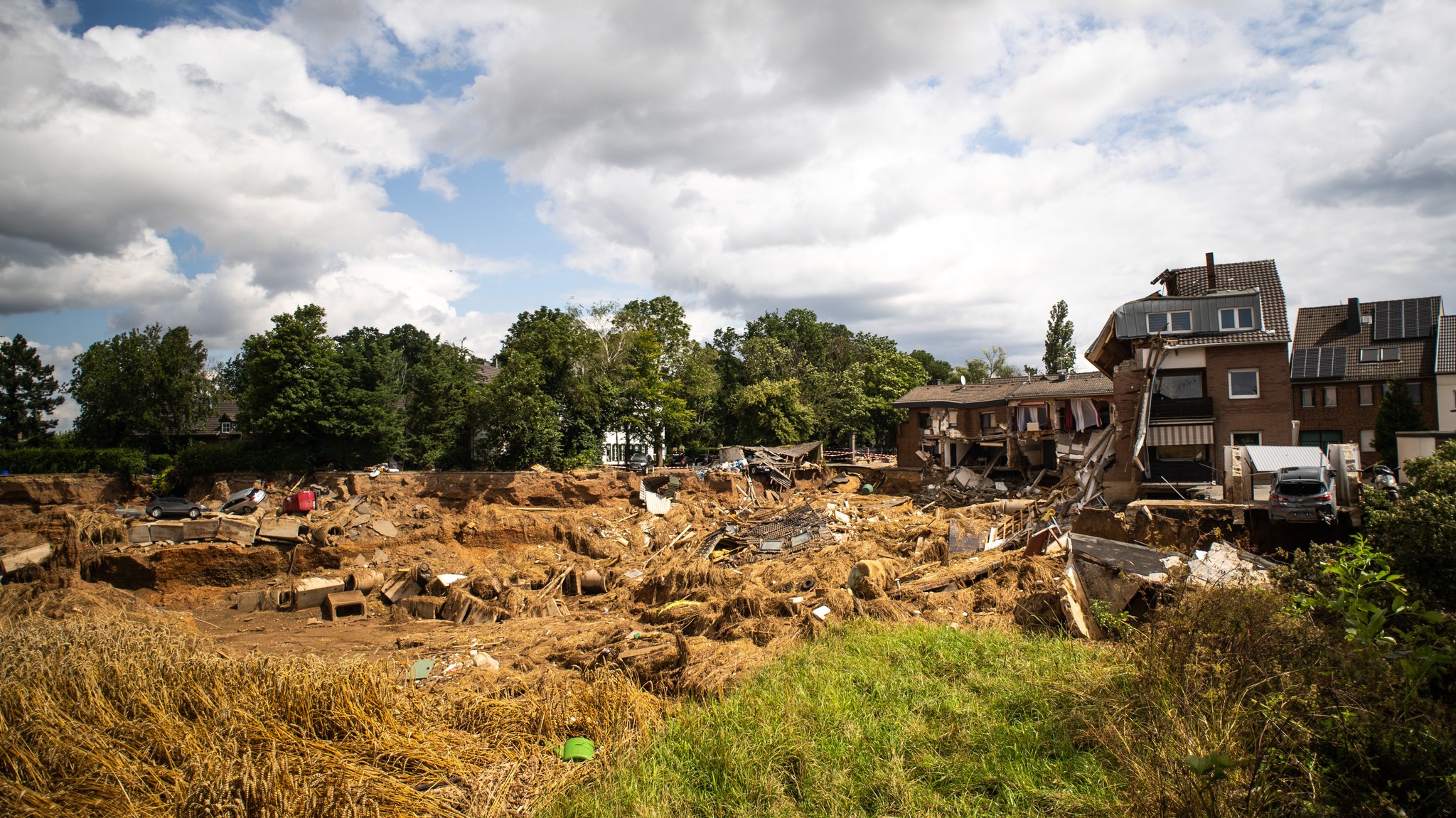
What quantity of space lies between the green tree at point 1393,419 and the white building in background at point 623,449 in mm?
33566

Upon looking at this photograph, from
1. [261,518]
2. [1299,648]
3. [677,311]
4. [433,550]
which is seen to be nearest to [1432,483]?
[1299,648]

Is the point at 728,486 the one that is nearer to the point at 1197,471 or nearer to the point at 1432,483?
the point at 1197,471

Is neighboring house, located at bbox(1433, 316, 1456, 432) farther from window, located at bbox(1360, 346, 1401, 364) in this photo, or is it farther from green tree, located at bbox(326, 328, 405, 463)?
green tree, located at bbox(326, 328, 405, 463)

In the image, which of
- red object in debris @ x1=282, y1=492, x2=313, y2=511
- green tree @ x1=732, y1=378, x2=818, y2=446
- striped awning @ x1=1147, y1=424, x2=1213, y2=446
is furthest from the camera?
green tree @ x1=732, y1=378, x2=818, y2=446

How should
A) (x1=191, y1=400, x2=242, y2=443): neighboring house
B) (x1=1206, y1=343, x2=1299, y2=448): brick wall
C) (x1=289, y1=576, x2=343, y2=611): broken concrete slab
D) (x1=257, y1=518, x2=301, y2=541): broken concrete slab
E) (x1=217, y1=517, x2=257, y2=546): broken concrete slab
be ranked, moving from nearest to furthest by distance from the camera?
(x1=289, y1=576, x2=343, y2=611): broken concrete slab → (x1=217, y1=517, x2=257, y2=546): broken concrete slab → (x1=257, y1=518, x2=301, y2=541): broken concrete slab → (x1=1206, y1=343, x2=1299, y2=448): brick wall → (x1=191, y1=400, x2=242, y2=443): neighboring house

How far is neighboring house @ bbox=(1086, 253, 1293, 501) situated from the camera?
23.6 meters

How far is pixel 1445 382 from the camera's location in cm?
3158

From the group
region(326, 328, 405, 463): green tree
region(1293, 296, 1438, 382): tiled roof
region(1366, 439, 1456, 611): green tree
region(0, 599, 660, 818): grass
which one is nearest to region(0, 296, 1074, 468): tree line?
region(326, 328, 405, 463): green tree

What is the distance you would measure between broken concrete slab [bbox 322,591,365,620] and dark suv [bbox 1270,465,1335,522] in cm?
2089

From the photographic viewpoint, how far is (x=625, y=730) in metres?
7.35

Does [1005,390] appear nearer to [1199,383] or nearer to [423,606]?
[1199,383]

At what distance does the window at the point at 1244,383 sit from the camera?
23797 millimetres

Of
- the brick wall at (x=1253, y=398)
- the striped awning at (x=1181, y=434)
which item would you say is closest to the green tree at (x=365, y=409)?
the striped awning at (x=1181, y=434)

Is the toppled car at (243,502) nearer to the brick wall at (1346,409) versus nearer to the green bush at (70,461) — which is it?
the green bush at (70,461)
